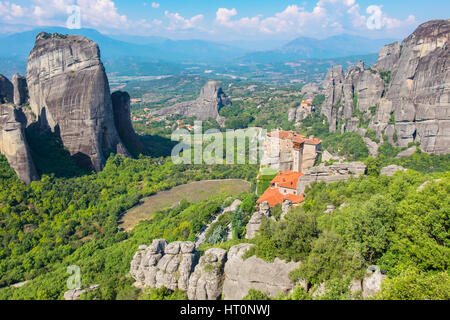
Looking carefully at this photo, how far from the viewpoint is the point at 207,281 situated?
13.2 metres

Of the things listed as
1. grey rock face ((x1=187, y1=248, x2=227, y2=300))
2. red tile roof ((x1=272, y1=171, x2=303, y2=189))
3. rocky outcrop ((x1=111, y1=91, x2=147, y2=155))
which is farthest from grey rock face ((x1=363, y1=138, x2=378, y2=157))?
grey rock face ((x1=187, y1=248, x2=227, y2=300))

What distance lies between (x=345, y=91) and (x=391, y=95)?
14.3 m

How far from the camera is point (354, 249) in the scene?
1182 centimetres

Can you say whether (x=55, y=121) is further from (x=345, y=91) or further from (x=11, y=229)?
(x=345, y=91)

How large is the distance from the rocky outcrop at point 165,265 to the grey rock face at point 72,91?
30062mm

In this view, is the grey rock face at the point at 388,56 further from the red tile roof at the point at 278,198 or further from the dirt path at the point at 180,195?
the red tile roof at the point at 278,198

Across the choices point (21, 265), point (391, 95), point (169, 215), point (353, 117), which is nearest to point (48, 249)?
point (21, 265)

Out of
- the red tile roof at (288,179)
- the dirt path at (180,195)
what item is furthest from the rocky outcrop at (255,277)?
the dirt path at (180,195)

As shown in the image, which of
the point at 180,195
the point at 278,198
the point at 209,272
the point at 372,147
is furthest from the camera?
the point at 372,147

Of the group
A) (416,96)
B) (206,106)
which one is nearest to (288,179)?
(416,96)

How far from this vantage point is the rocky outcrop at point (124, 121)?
160 feet

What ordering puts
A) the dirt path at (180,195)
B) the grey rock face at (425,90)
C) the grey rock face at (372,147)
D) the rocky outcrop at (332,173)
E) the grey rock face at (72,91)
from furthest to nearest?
1. the grey rock face at (372,147)
2. the grey rock face at (425,90)
3. the grey rock face at (72,91)
4. the dirt path at (180,195)
5. the rocky outcrop at (332,173)

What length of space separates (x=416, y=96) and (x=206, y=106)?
200 feet

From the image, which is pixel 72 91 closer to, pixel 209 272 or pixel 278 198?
pixel 278 198
